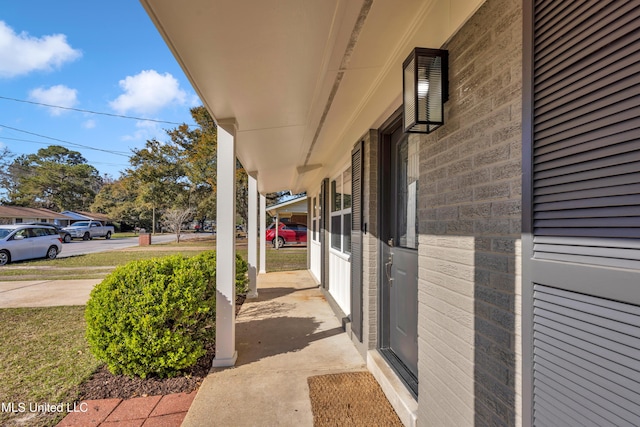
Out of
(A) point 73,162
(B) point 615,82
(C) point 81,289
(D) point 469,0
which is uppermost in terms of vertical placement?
(A) point 73,162

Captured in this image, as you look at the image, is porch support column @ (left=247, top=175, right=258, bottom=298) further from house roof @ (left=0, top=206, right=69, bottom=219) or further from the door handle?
house roof @ (left=0, top=206, right=69, bottom=219)

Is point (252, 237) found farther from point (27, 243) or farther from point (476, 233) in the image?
point (27, 243)

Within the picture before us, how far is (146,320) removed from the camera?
2957 millimetres

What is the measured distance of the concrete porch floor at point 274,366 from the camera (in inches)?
99.6

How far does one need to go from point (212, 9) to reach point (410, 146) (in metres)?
1.78

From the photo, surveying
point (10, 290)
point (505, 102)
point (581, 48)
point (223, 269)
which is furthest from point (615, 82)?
point (10, 290)

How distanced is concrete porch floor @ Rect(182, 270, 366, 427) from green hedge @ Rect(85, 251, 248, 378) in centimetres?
45

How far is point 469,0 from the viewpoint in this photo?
156cm

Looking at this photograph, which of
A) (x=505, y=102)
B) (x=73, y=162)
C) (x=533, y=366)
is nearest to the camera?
(x=533, y=366)

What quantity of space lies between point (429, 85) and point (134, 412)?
3115 mm

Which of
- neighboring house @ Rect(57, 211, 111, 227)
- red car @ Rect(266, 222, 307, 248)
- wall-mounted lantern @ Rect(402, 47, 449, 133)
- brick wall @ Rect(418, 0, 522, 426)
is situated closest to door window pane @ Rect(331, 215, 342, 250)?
brick wall @ Rect(418, 0, 522, 426)

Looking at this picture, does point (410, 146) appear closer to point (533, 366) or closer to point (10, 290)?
point (533, 366)

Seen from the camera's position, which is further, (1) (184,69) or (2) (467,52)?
(1) (184,69)

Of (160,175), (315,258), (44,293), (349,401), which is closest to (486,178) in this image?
(349,401)
